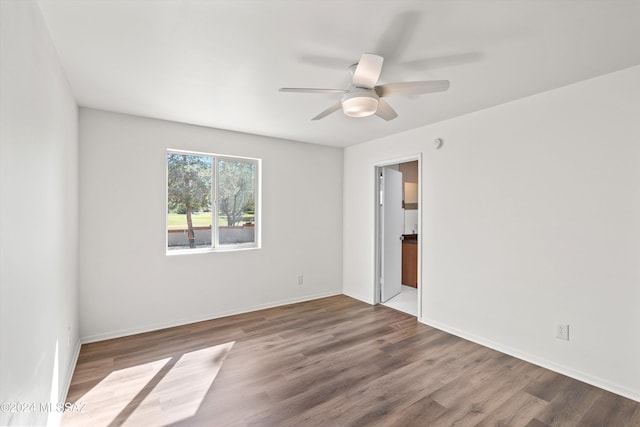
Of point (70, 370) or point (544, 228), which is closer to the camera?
point (70, 370)

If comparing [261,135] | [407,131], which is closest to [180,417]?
[261,135]

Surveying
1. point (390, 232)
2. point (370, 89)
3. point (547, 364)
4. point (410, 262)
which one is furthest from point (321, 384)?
point (410, 262)

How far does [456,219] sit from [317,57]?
2.36 metres

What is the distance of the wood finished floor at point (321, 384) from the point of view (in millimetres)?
2055

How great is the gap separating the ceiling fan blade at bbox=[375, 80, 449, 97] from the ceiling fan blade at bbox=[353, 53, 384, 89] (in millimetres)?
104

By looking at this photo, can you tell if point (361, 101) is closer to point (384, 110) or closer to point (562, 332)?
point (384, 110)

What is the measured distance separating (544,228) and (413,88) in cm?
186

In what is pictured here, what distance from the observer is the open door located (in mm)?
4594

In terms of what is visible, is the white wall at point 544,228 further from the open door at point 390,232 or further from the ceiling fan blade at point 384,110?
the ceiling fan blade at point 384,110

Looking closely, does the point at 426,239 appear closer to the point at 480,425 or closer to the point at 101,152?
the point at 480,425

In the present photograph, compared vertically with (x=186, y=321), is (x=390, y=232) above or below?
above

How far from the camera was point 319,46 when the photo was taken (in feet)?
6.55

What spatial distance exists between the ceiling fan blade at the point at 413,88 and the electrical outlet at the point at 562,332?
90.4 inches

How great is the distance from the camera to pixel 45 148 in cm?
171
